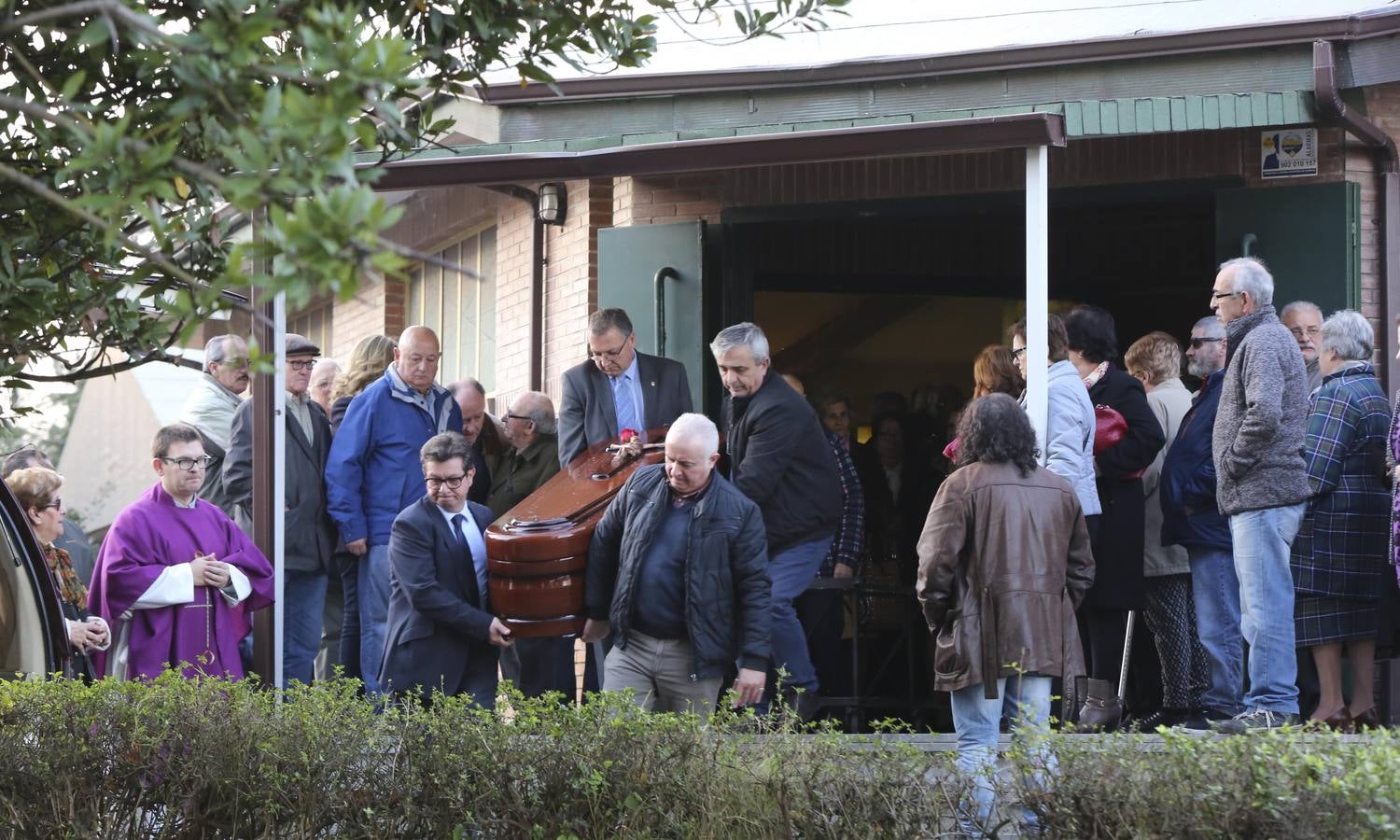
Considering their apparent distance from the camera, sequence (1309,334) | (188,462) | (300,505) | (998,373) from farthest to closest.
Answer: (300,505), (998,373), (1309,334), (188,462)

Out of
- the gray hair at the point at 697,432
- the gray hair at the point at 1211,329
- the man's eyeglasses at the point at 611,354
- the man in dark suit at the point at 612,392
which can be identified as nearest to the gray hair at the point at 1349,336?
the gray hair at the point at 1211,329

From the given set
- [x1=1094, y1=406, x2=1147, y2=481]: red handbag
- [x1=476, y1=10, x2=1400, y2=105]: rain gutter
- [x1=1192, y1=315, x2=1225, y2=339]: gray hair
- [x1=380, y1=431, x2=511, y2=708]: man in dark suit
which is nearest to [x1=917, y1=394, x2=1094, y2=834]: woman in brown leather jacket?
[x1=1094, y1=406, x2=1147, y2=481]: red handbag

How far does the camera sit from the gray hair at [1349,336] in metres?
7.50

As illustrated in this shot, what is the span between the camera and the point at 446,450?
7.43 metres

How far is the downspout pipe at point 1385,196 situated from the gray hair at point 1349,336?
4.99 feet

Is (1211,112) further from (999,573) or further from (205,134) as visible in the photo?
(205,134)

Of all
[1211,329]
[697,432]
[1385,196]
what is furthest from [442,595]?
[1385,196]

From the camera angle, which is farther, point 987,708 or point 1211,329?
point 1211,329

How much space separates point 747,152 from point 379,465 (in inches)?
90.8

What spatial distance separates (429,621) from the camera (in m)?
7.23

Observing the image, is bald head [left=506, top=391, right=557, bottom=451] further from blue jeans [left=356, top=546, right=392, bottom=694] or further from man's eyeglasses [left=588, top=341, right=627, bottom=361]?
blue jeans [left=356, top=546, right=392, bottom=694]

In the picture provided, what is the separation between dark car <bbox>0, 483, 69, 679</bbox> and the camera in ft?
21.2

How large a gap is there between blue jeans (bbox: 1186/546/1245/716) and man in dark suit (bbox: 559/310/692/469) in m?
2.43

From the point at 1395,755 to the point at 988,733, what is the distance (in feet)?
6.78
